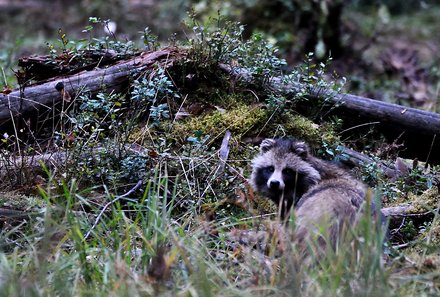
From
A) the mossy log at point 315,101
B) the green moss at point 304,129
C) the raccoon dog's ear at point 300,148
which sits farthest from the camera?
the green moss at point 304,129

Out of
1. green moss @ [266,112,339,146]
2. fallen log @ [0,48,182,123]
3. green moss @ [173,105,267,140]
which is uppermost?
fallen log @ [0,48,182,123]

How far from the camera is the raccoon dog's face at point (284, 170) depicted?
535cm

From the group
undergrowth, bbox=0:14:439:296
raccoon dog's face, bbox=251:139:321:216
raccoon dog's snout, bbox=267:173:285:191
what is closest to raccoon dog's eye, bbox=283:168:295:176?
raccoon dog's face, bbox=251:139:321:216

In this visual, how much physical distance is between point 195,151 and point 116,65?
115 centimetres

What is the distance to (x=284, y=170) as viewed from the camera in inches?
215

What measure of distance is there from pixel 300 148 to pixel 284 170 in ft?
0.79

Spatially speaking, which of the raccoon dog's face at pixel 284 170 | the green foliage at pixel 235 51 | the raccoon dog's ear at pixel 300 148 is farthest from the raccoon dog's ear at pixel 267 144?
the green foliage at pixel 235 51

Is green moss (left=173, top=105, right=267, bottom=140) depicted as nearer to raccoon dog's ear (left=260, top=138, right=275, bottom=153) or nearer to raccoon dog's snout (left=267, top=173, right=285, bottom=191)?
raccoon dog's ear (left=260, top=138, right=275, bottom=153)

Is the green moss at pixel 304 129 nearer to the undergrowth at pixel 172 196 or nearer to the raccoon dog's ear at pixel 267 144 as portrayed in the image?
the undergrowth at pixel 172 196

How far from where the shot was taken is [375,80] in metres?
10.7

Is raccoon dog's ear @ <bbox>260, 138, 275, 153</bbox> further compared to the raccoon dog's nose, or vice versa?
raccoon dog's ear @ <bbox>260, 138, 275, 153</bbox>

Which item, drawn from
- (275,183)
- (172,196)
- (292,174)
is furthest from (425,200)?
(172,196)

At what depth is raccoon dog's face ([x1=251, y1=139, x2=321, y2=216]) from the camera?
5352mm

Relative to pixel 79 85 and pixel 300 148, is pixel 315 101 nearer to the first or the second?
pixel 300 148
